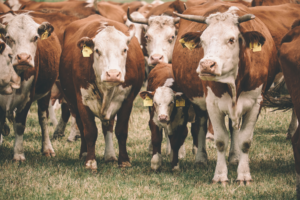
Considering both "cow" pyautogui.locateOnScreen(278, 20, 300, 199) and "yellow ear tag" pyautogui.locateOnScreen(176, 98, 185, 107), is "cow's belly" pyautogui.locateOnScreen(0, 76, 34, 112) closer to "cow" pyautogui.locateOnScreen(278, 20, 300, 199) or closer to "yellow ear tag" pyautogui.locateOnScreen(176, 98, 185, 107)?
"yellow ear tag" pyautogui.locateOnScreen(176, 98, 185, 107)

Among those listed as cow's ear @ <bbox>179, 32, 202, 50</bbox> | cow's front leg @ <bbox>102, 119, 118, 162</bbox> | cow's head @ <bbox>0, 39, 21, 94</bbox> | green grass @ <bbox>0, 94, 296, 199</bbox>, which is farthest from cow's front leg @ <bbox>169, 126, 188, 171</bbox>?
cow's head @ <bbox>0, 39, 21, 94</bbox>

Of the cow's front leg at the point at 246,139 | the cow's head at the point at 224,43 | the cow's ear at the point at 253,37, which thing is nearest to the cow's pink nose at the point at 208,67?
the cow's head at the point at 224,43

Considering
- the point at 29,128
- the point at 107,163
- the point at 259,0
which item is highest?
the point at 259,0

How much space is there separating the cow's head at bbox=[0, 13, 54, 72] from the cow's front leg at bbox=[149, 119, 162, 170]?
A: 1862mm

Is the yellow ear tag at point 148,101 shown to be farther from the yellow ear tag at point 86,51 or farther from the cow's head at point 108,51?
the yellow ear tag at point 86,51

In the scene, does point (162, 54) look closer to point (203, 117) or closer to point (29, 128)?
point (203, 117)

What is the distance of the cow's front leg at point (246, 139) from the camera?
206 inches

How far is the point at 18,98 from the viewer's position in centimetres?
635

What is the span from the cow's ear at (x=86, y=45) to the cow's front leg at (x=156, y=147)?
1.35m

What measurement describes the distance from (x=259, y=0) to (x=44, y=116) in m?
4.86

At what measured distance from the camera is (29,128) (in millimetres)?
9289

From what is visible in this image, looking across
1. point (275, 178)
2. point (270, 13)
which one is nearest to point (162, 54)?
point (270, 13)

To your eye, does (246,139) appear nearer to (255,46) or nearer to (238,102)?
(238,102)

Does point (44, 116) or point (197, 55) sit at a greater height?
point (197, 55)
